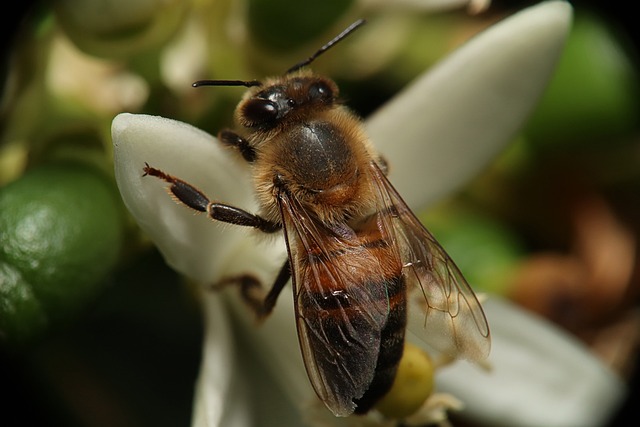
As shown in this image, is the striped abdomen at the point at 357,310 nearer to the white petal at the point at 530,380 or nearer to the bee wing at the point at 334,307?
the bee wing at the point at 334,307

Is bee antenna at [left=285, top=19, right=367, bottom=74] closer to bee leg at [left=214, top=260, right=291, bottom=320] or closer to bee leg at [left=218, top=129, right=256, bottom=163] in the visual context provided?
bee leg at [left=218, top=129, right=256, bottom=163]

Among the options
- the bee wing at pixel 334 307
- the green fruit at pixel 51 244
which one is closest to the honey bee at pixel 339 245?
the bee wing at pixel 334 307

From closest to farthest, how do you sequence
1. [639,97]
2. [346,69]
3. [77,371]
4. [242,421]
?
[242,421]
[77,371]
[346,69]
[639,97]

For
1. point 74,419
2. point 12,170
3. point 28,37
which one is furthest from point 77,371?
point 28,37

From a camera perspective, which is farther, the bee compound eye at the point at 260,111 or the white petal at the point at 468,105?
the white petal at the point at 468,105

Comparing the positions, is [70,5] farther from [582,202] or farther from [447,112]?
[582,202]

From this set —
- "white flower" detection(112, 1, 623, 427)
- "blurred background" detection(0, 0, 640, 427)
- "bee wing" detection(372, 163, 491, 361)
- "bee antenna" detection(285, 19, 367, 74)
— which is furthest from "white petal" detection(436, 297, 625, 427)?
"bee antenna" detection(285, 19, 367, 74)

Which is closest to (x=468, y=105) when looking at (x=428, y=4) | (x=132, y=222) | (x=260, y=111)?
(x=428, y=4)
